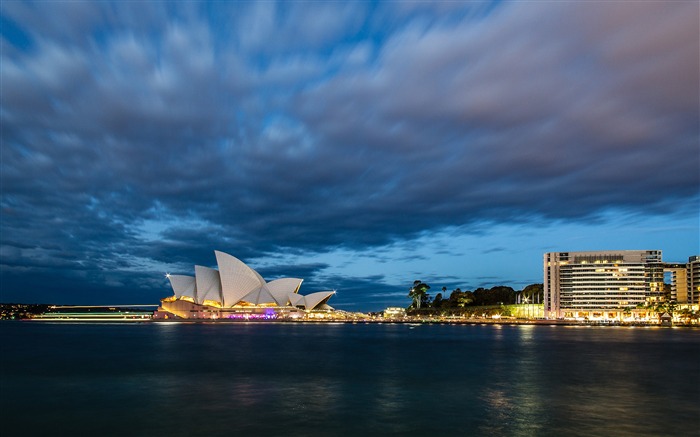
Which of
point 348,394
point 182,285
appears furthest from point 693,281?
point 348,394

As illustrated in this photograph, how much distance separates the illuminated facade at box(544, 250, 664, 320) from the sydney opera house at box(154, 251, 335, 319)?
81414 mm

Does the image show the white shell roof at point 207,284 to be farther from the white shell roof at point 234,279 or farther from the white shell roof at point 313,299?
the white shell roof at point 313,299

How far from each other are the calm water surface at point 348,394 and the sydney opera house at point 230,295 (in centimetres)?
8523

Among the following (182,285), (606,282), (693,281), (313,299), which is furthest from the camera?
(693,281)

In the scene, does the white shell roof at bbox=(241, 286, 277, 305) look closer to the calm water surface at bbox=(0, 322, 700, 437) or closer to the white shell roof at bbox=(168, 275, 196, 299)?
the white shell roof at bbox=(168, 275, 196, 299)

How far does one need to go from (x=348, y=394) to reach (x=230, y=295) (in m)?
120

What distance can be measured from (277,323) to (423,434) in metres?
132

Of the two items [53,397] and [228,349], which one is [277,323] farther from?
[53,397]

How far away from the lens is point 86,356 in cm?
5912

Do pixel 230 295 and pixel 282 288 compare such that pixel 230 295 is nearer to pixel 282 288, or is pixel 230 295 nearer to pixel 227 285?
pixel 227 285

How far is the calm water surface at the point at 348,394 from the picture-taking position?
82.6 feet

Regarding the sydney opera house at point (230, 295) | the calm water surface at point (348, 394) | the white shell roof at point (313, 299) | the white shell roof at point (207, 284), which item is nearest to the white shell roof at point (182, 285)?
the sydney opera house at point (230, 295)

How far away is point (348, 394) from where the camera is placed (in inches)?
1339

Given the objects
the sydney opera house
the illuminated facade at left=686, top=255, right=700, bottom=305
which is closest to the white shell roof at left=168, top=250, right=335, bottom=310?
the sydney opera house
